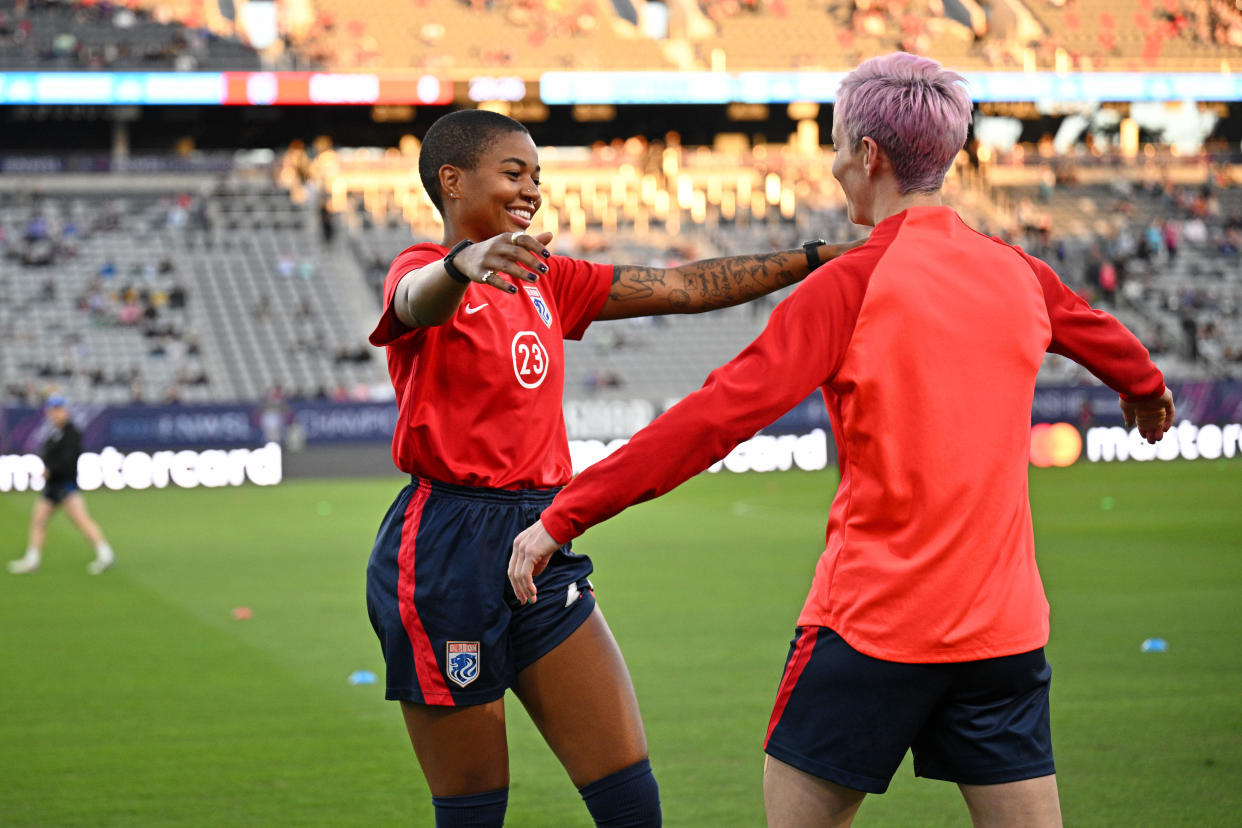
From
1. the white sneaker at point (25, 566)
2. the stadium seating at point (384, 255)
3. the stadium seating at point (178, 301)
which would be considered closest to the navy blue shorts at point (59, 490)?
the white sneaker at point (25, 566)

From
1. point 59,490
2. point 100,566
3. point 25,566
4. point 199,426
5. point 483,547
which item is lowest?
point 199,426

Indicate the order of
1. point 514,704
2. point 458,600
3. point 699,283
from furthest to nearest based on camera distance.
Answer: point 514,704
point 699,283
point 458,600

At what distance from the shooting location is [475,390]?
3.71 m

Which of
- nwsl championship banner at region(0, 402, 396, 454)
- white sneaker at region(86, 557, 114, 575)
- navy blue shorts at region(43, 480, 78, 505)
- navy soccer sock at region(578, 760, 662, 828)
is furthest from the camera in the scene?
nwsl championship banner at region(0, 402, 396, 454)

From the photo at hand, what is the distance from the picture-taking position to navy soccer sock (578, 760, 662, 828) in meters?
3.82

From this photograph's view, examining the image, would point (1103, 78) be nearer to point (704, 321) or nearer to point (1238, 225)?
point (1238, 225)

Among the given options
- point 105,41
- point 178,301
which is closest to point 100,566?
point 178,301

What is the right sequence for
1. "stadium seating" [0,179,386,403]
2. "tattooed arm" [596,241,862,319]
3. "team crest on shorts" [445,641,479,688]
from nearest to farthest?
1. "team crest on shorts" [445,641,479,688]
2. "tattooed arm" [596,241,862,319]
3. "stadium seating" [0,179,386,403]

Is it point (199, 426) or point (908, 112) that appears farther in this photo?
point (199, 426)

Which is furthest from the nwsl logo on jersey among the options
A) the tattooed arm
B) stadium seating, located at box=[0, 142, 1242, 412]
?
stadium seating, located at box=[0, 142, 1242, 412]

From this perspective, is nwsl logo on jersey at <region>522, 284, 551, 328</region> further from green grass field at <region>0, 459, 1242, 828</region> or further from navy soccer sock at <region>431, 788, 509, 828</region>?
green grass field at <region>0, 459, 1242, 828</region>

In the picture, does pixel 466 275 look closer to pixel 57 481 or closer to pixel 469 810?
pixel 469 810

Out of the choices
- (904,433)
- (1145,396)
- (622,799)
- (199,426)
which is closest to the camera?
(904,433)

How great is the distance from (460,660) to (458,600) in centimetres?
15
